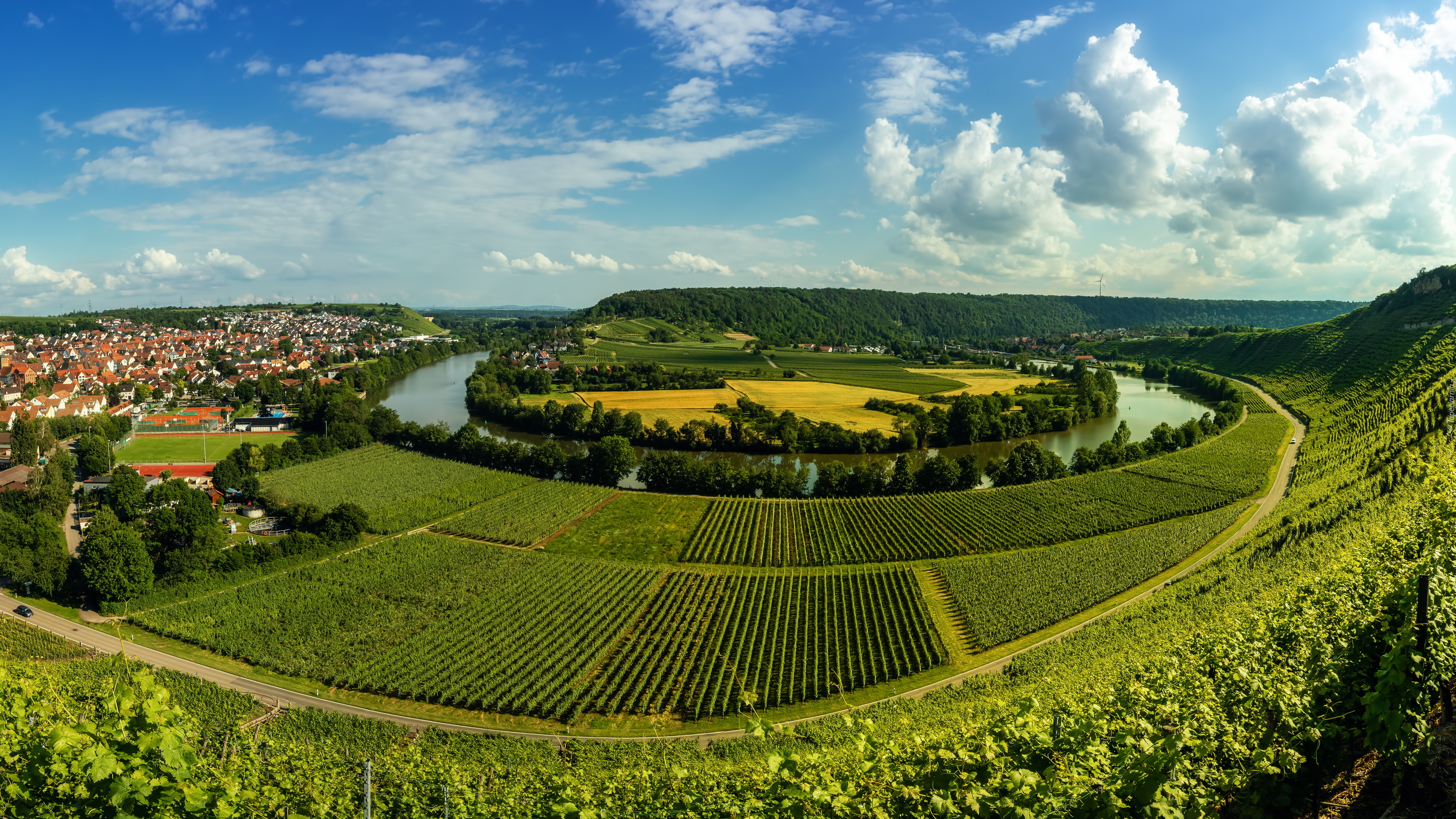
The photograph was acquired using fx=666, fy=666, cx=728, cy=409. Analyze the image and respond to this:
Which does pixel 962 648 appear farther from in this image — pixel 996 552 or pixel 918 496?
pixel 918 496

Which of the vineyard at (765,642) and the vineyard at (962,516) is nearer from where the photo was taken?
the vineyard at (765,642)

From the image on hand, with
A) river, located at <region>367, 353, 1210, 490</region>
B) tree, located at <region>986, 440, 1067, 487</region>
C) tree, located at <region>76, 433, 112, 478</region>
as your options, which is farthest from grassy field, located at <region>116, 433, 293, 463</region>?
tree, located at <region>986, 440, 1067, 487</region>

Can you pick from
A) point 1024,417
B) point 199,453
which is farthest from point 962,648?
point 199,453

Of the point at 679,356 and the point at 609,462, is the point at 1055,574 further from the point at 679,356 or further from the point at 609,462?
the point at 679,356

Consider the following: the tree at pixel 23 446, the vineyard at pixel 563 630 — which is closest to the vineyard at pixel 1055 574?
the vineyard at pixel 563 630

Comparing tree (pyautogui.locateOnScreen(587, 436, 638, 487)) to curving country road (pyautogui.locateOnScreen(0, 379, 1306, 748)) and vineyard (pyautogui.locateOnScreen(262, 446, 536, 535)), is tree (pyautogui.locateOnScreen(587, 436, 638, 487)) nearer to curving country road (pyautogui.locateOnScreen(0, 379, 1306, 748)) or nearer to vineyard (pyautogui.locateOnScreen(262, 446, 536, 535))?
vineyard (pyautogui.locateOnScreen(262, 446, 536, 535))

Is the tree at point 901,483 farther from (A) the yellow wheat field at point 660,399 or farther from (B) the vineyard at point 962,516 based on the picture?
(A) the yellow wheat field at point 660,399

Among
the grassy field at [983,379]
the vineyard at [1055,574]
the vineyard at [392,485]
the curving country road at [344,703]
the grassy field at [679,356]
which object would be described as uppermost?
the grassy field at [679,356]

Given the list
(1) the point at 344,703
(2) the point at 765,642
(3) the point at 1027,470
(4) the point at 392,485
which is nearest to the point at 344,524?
(4) the point at 392,485
